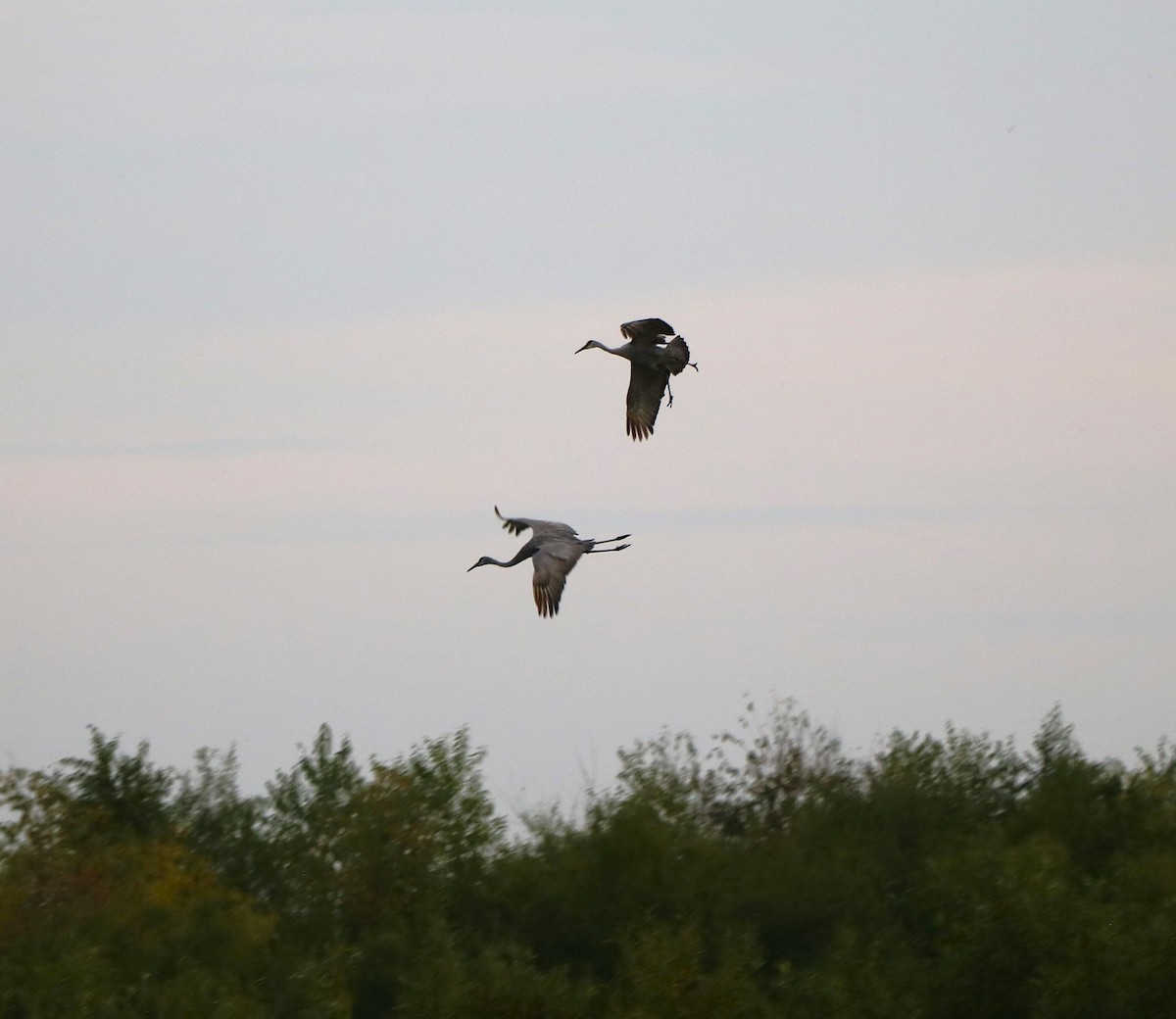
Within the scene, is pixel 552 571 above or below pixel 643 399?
below

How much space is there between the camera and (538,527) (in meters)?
21.3

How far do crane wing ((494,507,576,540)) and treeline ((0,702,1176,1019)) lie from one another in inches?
474

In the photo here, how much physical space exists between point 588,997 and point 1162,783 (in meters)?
17.1

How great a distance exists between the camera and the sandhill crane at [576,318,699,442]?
22.2 m

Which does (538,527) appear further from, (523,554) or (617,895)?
(617,895)

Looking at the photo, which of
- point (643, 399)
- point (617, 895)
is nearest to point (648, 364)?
point (643, 399)

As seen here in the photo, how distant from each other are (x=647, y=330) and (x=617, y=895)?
18754 millimetres

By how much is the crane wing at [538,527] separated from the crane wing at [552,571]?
1.27 feet

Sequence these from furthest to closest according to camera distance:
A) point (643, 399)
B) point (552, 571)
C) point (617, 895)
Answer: point (617, 895)
point (643, 399)
point (552, 571)

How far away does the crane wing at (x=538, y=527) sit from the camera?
2106 cm

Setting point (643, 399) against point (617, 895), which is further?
point (617, 895)

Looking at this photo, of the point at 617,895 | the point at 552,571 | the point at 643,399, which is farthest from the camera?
the point at 617,895

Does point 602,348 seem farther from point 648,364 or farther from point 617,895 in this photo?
point 617,895

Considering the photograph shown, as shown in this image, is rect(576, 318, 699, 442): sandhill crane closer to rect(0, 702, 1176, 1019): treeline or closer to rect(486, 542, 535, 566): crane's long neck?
rect(486, 542, 535, 566): crane's long neck
